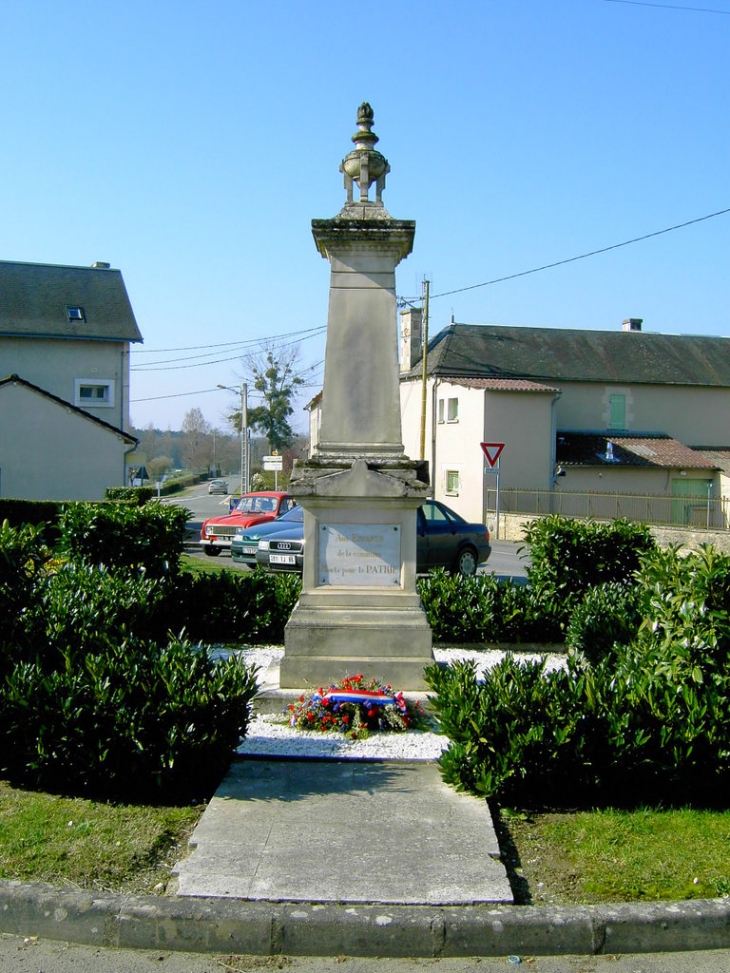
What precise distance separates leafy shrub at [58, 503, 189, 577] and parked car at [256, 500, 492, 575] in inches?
261

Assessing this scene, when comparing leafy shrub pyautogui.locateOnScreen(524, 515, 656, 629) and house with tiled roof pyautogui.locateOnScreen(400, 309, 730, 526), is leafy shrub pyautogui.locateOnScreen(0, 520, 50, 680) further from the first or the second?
house with tiled roof pyautogui.locateOnScreen(400, 309, 730, 526)

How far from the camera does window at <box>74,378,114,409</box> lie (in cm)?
4044

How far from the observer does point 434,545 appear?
1911 cm

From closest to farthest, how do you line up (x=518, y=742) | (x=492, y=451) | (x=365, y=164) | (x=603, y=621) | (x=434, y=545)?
(x=518, y=742) → (x=365, y=164) → (x=603, y=621) → (x=434, y=545) → (x=492, y=451)

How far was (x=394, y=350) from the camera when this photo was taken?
26.5ft

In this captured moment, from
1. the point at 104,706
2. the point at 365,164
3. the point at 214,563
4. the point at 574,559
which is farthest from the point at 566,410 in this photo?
the point at 104,706

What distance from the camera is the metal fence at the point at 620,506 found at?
31453 mm

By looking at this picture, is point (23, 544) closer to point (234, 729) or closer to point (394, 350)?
point (234, 729)

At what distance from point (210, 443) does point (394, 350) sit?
11330 centimetres

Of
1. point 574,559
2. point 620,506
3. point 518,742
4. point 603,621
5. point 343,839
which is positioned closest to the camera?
point 343,839

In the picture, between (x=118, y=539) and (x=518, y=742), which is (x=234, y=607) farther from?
(x=518, y=742)

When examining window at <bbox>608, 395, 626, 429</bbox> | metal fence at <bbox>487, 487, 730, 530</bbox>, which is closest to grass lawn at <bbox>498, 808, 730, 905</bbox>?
metal fence at <bbox>487, 487, 730, 530</bbox>

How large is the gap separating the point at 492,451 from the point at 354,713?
84.7 ft

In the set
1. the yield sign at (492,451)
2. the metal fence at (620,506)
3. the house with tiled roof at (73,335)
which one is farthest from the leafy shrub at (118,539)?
the house with tiled roof at (73,335)
